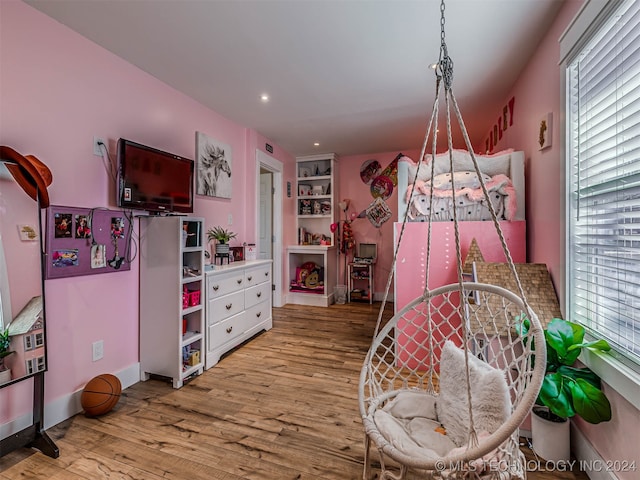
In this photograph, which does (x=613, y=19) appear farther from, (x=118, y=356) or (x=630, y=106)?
(x=118, y=356)

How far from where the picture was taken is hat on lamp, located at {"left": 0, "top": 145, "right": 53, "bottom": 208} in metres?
1.46

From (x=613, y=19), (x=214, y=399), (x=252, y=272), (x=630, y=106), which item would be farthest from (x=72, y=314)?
(x=613, y=19)

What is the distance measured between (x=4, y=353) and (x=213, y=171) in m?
2.12

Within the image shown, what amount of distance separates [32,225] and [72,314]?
0.62 metres

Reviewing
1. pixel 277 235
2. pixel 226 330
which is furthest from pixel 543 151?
pixel 277 235

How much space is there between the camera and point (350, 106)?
3.01 meters

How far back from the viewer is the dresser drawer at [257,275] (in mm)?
3070

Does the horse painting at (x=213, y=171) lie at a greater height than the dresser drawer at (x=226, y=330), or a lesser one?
greater

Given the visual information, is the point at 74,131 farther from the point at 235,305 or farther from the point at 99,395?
the point at 235,305

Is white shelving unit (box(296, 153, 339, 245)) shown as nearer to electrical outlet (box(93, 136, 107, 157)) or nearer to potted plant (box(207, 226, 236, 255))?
potted plant (box(207, 226, 236, 255))

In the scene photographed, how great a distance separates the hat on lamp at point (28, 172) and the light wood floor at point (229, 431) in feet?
4.40

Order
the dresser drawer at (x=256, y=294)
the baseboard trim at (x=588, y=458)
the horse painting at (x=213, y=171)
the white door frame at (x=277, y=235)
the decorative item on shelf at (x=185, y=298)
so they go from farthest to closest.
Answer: the white door frame at (x=277, y=235) < the dresser drawer at (x=256, y=294) < the horse painting at (x=213, y=171) < the decorative item on shelf at (x=185, y=298) < the baseboard trim at (x=588, y=458)

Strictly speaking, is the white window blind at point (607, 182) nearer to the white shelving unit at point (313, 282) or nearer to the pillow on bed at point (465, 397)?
the pillow on bed at point (465, 397)

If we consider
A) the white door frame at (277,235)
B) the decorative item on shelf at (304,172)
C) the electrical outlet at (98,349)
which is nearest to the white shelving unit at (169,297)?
the electrical outlet at (98,349)
